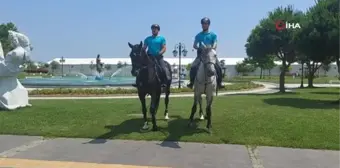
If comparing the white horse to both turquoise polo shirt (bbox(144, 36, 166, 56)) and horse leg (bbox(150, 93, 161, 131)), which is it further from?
turquoise polo shirt (bbox(144, 36, 166, 56))

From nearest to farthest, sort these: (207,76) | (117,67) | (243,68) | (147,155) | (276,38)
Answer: (147,155), (207,76), (276,38), (243,68), (117,67)

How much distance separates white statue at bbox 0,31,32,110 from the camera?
15114 mm

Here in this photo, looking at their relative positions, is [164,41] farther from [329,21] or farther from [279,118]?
[329,21]

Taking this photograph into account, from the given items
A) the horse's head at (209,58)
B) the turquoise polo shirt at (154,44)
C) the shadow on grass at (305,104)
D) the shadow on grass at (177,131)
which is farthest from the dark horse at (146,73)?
the shadow on grass at (305,104)

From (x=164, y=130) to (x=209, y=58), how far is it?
2407 mm

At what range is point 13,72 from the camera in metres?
15.3

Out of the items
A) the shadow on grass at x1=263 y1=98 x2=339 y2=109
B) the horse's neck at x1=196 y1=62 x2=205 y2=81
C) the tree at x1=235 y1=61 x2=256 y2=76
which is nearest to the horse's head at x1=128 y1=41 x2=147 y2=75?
the horse's neck at x1=196 y1=62 x2=205 y2=81

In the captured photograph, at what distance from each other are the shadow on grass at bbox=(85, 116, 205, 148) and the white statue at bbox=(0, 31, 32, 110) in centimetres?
507

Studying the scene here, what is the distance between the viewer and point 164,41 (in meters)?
11.9

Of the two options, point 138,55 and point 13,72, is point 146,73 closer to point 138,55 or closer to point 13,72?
point 138,55

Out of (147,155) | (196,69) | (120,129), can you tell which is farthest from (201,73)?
(147,155)

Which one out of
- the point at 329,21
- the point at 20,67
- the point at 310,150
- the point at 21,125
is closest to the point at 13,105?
the point at 20,67

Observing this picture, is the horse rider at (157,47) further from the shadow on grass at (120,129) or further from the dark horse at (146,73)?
the shadow on grass at (120,129)

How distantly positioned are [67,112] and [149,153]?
6.56m
